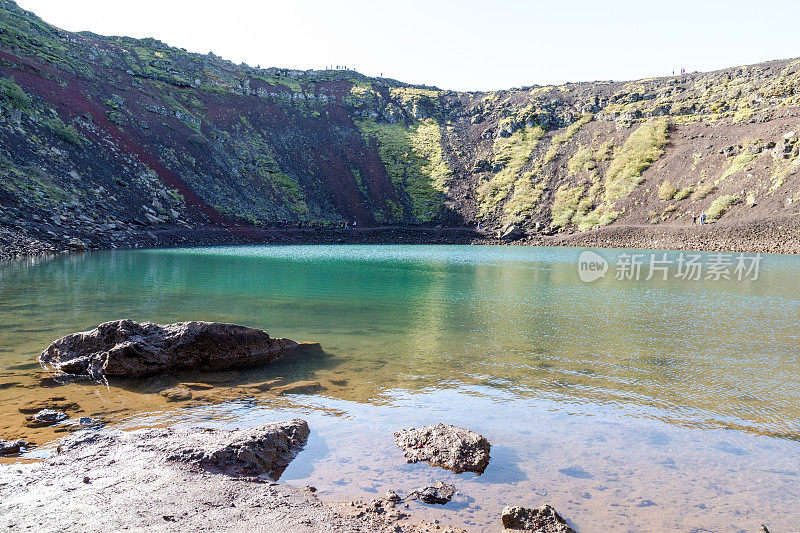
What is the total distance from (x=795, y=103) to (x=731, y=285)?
57894mm

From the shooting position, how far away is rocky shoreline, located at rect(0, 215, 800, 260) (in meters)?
44.8

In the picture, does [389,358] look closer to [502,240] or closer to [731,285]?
[731,285]

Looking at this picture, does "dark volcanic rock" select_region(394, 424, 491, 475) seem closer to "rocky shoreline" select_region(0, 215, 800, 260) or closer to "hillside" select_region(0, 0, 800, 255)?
"rocky shoreline" select_region(0, 215, 800, 260)

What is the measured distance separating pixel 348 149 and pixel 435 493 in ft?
311

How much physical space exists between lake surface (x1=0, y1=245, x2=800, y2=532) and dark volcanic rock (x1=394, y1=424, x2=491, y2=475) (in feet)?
0.62

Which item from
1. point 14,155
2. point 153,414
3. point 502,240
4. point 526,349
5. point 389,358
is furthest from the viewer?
point 502,240

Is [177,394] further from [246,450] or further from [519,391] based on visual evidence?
[519,391]

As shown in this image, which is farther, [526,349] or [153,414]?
[526,349]

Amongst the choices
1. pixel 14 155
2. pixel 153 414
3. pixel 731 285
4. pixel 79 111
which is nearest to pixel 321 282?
pixel 153 414

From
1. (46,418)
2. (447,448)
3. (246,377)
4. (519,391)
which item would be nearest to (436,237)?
(246,377)

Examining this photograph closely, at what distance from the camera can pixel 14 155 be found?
165 feet

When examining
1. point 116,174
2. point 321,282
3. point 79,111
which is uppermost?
point 79,111

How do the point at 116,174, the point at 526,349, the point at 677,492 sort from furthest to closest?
the point at 116,174 < the point at 526,349 < the point at 677,492

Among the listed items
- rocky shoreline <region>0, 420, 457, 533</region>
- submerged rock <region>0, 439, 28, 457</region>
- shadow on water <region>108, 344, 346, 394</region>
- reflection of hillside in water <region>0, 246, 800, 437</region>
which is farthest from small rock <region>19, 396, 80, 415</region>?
reflection of hillside in water <region>0, 246, 800, 437</region>
